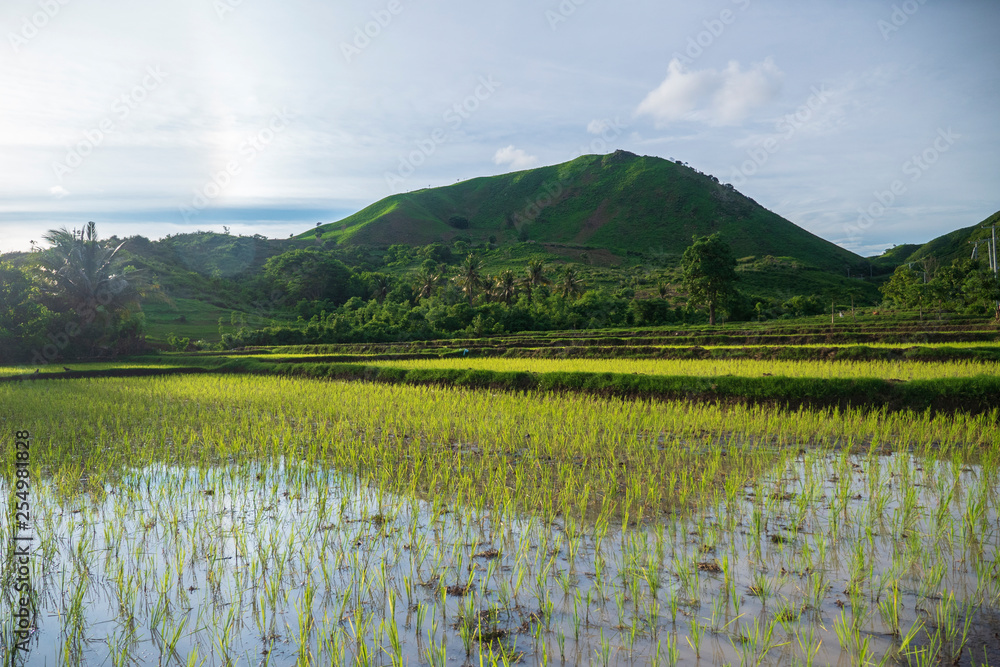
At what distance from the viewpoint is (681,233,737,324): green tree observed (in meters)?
39.0

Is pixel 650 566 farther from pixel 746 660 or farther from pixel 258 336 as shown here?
pixel 258 336

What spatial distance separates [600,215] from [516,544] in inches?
4791

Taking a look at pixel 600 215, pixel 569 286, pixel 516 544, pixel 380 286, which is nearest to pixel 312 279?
pixel 380 286

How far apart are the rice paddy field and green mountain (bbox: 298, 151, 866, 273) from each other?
91156mm

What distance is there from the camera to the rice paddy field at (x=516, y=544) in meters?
3.17

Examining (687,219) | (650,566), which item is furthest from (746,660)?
(687,219)

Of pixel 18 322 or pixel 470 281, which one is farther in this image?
pixel 470 281

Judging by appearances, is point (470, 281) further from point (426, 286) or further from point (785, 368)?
point (785, 368)

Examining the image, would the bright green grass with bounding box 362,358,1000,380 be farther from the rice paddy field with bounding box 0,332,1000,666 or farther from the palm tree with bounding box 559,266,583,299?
the palm tree with bounding box 559,266,583,299

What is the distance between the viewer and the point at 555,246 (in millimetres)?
96562

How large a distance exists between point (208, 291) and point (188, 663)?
72.2m

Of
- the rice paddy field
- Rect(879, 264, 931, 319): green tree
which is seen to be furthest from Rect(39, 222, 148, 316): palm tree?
Rect(879, 264, 931, 319): green tree

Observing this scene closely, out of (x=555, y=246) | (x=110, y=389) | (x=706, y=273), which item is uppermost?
(x=555, y=246)

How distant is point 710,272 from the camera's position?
38938 mm
